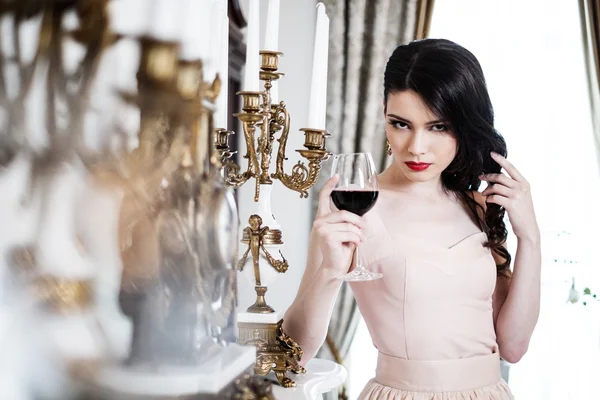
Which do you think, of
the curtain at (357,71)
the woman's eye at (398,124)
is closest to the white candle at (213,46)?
the woman's eye at (398,124)

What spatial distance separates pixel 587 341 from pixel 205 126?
13.4 ft

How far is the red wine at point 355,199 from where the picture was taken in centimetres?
139

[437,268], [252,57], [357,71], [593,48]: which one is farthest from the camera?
[357,71]

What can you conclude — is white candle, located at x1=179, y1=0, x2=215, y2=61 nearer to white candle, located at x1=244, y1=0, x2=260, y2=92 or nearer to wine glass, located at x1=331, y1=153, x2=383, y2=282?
wine glass, located at x1=331, y1=153, x2=383, y2=282

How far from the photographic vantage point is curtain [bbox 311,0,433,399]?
397 centimetres

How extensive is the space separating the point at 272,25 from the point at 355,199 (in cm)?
49

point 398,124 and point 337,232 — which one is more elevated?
point 398,124

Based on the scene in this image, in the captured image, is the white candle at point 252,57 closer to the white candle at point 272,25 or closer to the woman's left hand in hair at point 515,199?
the white candle at point 272,25

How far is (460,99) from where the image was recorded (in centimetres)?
157

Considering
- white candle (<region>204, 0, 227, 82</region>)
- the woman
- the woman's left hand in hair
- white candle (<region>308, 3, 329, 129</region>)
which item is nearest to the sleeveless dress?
the woman

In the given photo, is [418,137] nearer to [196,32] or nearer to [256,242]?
[256,242]

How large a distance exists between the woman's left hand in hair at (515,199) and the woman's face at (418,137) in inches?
6.0

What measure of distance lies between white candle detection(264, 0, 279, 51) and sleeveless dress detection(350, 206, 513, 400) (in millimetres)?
535

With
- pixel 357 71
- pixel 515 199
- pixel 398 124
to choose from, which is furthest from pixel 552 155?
pixel 398 124
